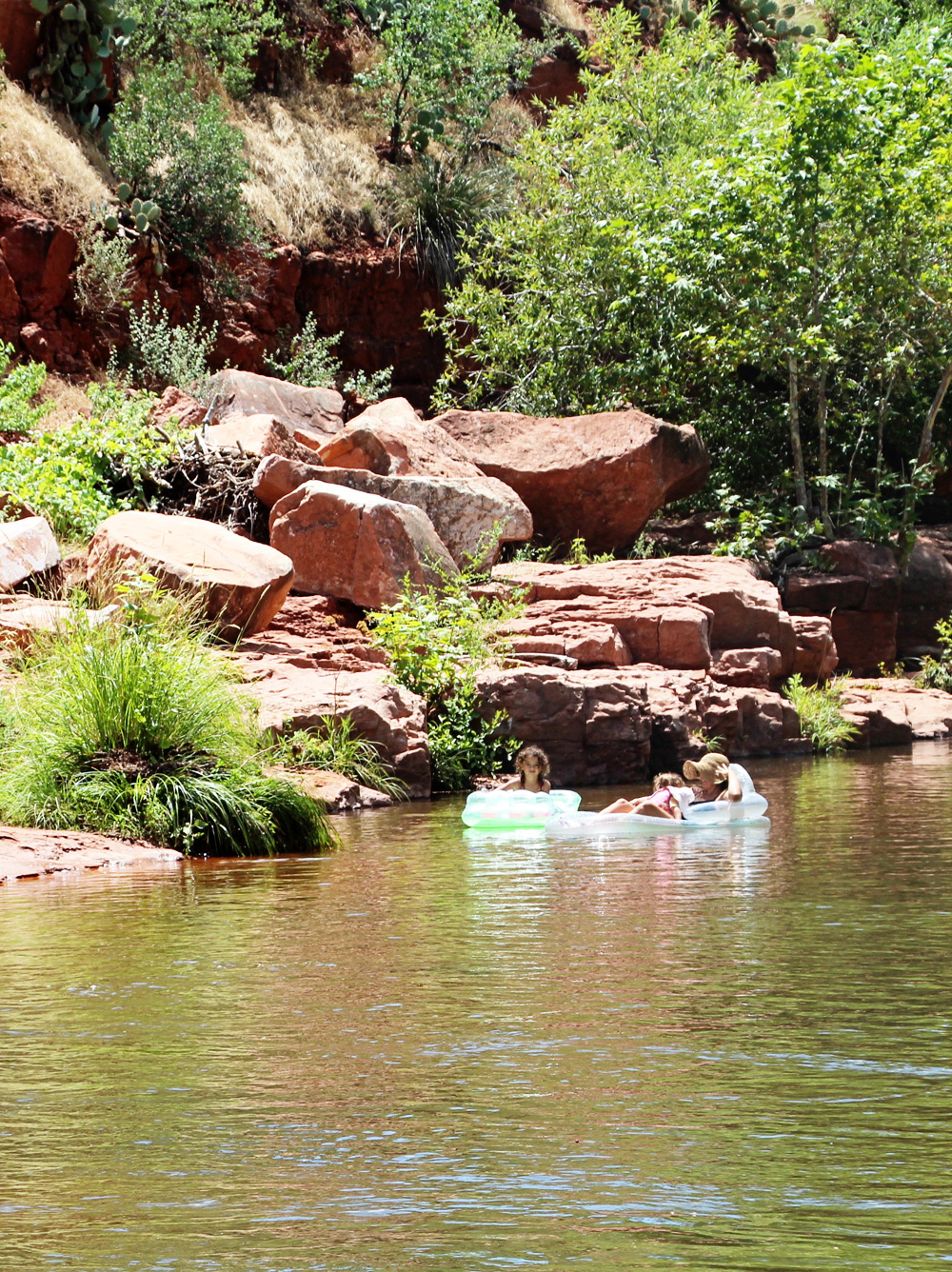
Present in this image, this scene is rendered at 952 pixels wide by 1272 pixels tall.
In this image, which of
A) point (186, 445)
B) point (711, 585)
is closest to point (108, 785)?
point (186, 445)

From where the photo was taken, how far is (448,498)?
18188mm

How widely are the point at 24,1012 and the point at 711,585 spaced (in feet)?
44.3

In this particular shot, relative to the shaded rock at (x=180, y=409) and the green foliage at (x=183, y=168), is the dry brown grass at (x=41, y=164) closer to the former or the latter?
the green foliage at (x=183, y=168)

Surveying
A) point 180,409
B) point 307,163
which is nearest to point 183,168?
point 307,163

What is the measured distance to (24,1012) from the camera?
206 inches

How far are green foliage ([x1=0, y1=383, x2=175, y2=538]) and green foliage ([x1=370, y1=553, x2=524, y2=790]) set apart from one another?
3.27 meters

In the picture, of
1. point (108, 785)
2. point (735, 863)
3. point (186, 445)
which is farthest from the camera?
point (186, 445)

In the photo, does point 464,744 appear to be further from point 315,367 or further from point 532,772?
point 315,367

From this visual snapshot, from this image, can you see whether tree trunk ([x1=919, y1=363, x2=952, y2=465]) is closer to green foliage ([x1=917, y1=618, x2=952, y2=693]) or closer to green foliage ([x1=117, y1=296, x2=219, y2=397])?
green foliage ([x1=917, y1=618, x2=952, y2=693])

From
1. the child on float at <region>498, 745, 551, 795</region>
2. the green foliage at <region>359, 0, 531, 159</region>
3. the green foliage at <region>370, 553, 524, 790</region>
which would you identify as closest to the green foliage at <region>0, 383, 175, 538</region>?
the green foliage at <region>370, 553, 524, 790</region>

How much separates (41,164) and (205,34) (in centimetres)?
691

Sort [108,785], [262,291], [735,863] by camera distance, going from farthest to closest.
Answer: [262,291] → [108,785] → [735,863]

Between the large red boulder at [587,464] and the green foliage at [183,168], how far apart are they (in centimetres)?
754

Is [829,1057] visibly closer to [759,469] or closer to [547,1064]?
[547,1064]
